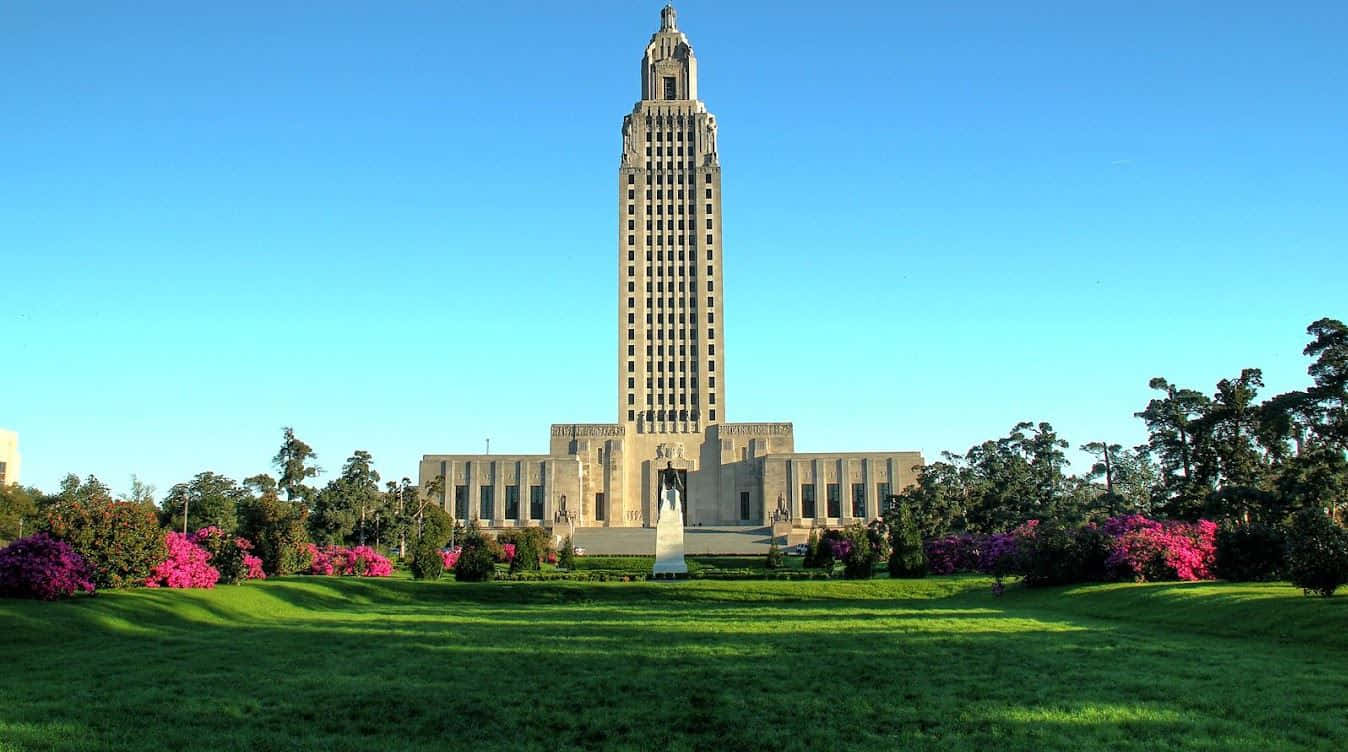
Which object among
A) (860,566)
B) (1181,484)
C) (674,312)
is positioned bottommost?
(860,566)

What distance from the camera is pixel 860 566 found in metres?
36.5

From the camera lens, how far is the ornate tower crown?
9825cm

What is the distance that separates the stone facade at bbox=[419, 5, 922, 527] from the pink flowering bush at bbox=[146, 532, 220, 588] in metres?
60.6

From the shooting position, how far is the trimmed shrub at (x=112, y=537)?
63.9ft

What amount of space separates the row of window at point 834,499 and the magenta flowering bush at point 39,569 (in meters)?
70.5

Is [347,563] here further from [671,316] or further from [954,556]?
[671,316]

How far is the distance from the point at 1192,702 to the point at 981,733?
2.59 metres

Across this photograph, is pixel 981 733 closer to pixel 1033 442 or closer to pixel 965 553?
pixel 965 553

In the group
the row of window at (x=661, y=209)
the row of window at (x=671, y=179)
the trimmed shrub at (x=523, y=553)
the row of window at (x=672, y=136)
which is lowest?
the trimmed shrub at (x=523, y=553)

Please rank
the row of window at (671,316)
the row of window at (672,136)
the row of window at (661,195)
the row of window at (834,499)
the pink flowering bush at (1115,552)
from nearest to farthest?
the pink flowering bush at (1115,552), the row of window at (834,499), the row of window at (671,316), the row of window at (661,195), the row of window at (672,136)

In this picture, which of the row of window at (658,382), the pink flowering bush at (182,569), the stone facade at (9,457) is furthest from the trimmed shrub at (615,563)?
the stone facade at (9,457)

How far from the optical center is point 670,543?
142 ft

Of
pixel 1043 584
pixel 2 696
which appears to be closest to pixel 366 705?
pixel 2 696

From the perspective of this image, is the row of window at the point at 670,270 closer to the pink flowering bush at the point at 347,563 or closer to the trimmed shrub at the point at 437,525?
the trimmed shrub at the point at 437,525
